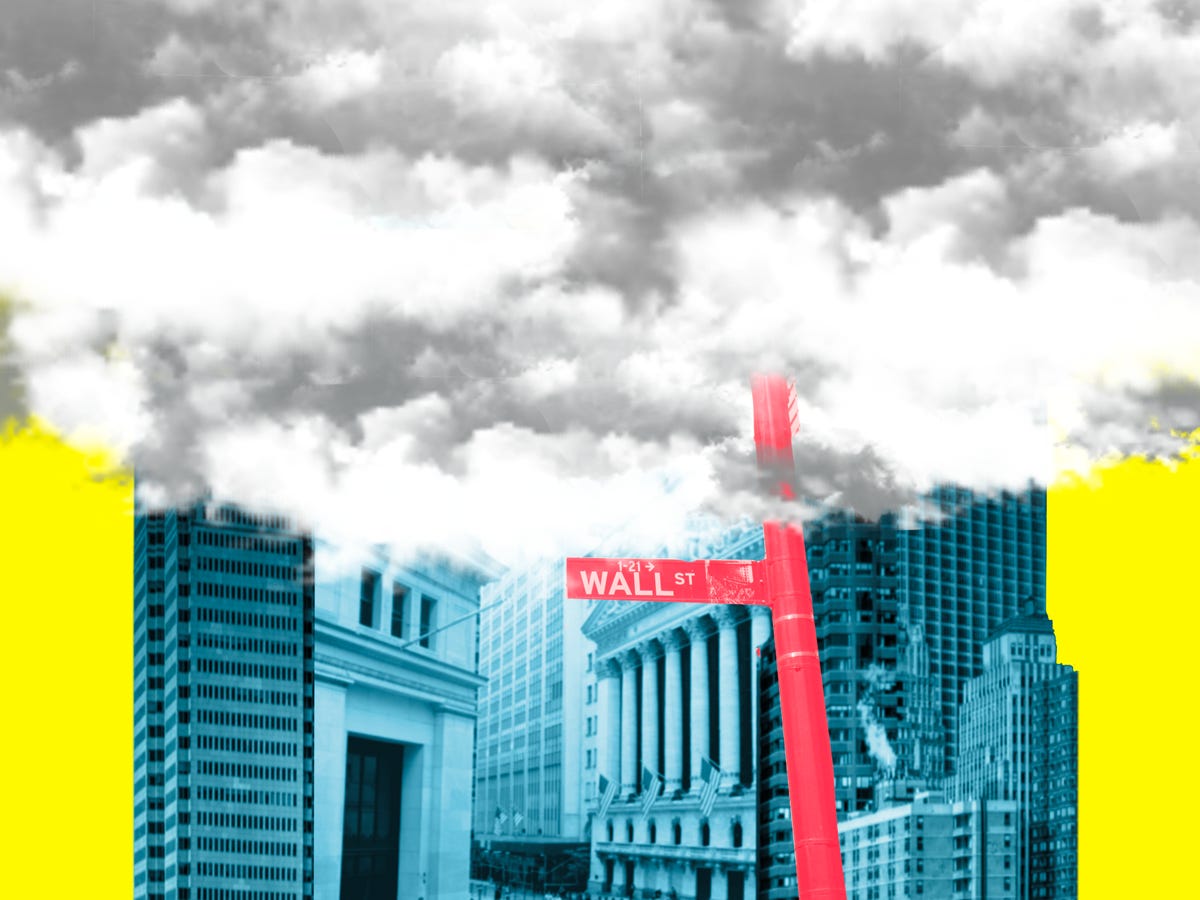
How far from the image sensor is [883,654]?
14.0 m

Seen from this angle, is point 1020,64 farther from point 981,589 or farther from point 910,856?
point 910,856

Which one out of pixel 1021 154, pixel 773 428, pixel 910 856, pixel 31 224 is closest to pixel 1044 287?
pixel 1021 154

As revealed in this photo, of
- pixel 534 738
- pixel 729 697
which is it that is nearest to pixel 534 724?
pixel 534 738

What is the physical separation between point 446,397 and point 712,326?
1.79 m

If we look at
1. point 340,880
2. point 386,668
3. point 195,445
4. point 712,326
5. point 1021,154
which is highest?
point 1021,154

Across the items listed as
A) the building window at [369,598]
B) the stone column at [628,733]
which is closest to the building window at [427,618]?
the building window at [369,598]

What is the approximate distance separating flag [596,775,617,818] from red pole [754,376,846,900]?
214 cm

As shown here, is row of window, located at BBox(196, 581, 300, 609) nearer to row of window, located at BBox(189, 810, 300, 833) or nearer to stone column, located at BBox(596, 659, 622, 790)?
row of window, located at BBox(189, 810, 300, 833)

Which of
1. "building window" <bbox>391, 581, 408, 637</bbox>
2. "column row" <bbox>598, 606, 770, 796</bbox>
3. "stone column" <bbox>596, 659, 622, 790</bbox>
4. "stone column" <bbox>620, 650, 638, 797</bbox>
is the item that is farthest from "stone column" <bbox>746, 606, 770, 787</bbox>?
"building window" <bbox>391, 581, 408, 637</bbox>

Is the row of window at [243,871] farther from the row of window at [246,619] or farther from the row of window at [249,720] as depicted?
the row of window at [246,619]

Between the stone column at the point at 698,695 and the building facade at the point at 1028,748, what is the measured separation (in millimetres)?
2337

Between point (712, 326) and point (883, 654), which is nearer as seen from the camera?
point (712, 326)

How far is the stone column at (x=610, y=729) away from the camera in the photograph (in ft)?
43.5

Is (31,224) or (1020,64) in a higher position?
(1020,64)
